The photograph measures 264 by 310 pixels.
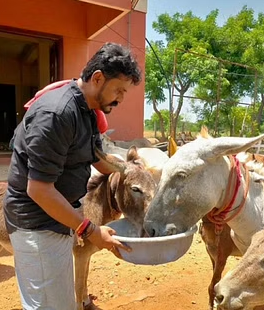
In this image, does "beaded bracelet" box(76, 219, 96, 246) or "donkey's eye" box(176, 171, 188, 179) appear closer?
"beaded bracelet" box(76, 219, 96, 246)

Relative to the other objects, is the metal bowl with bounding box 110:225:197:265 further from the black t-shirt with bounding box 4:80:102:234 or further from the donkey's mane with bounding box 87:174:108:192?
the donkey's mane with bounding box 87:174:108:192

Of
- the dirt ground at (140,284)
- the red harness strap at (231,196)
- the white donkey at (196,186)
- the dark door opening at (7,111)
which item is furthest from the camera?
the dark door opening at (7,111)

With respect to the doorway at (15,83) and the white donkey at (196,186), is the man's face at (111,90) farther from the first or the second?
Answer: the doorway at (15,83)

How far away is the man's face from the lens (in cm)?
190

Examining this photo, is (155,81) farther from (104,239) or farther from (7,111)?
(104,239)

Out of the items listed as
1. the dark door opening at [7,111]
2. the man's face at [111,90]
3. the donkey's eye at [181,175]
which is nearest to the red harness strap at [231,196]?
the donkey's eye at [181,175]

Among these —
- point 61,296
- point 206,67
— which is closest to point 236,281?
point 61,296

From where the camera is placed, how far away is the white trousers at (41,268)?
1921 millimetres

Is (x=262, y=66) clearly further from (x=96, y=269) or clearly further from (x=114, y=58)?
(x=114, y=58)

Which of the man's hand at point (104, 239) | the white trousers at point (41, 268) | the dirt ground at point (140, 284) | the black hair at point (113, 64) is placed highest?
the black hair at point (113, 64)

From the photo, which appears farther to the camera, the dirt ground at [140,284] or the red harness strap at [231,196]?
the dirt ground at [140,284]

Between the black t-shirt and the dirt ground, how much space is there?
2.10m

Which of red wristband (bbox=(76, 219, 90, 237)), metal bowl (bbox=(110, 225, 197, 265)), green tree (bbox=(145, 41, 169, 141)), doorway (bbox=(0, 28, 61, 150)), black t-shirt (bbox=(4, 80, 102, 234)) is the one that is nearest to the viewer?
black t-shirt (bbox=(4, 80, 102, 234))

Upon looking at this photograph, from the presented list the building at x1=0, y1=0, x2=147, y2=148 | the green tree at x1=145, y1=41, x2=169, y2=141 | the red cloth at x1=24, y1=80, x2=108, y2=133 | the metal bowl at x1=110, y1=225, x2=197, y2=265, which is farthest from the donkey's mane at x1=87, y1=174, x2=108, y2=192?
the green tree at x1=145, y1=41, x2=169, y2=141
